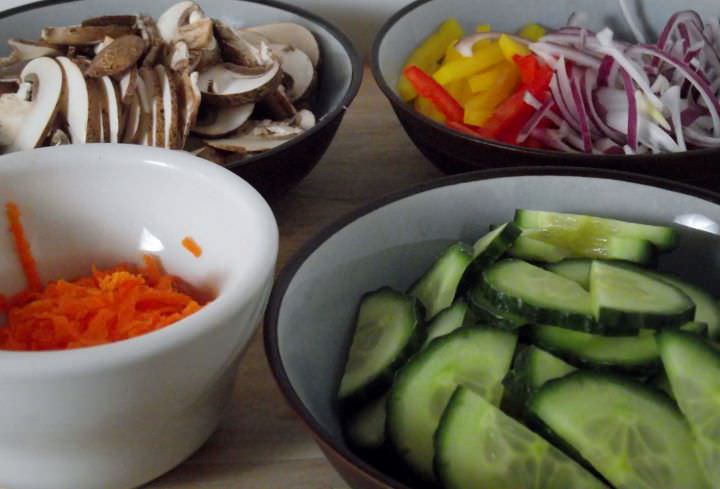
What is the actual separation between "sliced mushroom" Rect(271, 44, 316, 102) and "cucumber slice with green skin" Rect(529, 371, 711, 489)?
2.22 feet

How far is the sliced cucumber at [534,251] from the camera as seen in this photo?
87 centimetres

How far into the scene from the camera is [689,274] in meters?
0.91

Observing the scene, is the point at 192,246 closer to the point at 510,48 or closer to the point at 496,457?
the point at 496,457

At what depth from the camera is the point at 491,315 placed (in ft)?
2.54

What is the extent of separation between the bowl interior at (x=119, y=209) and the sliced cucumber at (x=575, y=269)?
0.90 ft

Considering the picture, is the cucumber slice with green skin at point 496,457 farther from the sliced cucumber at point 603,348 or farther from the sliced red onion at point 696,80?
the sliced red onion at point 696,80

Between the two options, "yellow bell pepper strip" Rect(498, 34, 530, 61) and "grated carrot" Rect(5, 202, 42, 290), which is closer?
"grated carrot" Rect(5, 202, 42, 290)

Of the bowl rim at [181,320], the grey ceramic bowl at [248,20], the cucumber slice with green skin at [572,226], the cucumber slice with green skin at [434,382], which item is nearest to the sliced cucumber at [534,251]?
the cucumber slice with green skin at [572,226]

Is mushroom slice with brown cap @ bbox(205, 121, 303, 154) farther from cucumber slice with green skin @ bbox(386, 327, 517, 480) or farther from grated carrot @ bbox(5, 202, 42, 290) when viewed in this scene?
cucumber slice with green skin @ bbox(386, 327, 517, 480)

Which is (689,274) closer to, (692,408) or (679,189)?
(679,189)

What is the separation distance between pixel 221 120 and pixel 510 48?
39 cm

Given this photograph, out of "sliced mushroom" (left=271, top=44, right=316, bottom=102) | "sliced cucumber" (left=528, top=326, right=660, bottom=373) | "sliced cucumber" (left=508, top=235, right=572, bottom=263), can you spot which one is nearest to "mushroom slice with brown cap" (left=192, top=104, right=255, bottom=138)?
"sliced mushroom" (left=271, top=44, right=316, bottom=102)

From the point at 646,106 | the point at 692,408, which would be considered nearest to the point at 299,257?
the point at 692,408

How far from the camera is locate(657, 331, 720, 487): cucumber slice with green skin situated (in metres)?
0.66
